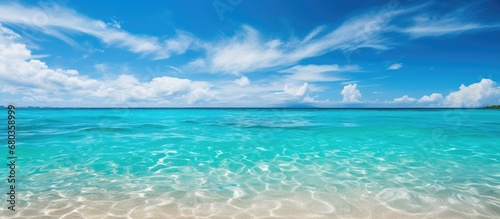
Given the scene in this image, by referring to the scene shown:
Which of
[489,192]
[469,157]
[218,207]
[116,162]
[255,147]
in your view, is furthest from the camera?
[255,147]

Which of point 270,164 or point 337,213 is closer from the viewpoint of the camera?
point 337,213

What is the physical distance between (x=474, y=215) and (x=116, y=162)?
1166cm

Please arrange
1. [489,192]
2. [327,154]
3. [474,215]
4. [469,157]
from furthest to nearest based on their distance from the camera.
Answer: [327,154]
[469,157]
[489,192]
[474,215]

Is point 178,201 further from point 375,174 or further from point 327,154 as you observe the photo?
point 327,154

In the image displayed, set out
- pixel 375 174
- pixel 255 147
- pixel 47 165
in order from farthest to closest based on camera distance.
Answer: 1. pixel 255 147
2. pixel 47 165
3. pixel 375 174

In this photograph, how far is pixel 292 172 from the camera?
896 cm

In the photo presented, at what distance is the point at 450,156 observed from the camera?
1169cm

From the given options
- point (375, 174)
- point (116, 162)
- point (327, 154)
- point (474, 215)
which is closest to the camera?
point (474, 215)

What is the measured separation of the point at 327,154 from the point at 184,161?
6747mm

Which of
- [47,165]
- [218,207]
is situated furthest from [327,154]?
[47,165]

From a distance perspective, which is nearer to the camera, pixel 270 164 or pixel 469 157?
pixel 270 164

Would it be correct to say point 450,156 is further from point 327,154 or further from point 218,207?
point 218,207

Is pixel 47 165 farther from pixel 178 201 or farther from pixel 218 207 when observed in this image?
pixel 218 207

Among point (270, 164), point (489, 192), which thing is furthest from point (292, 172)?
point (489, 192)
